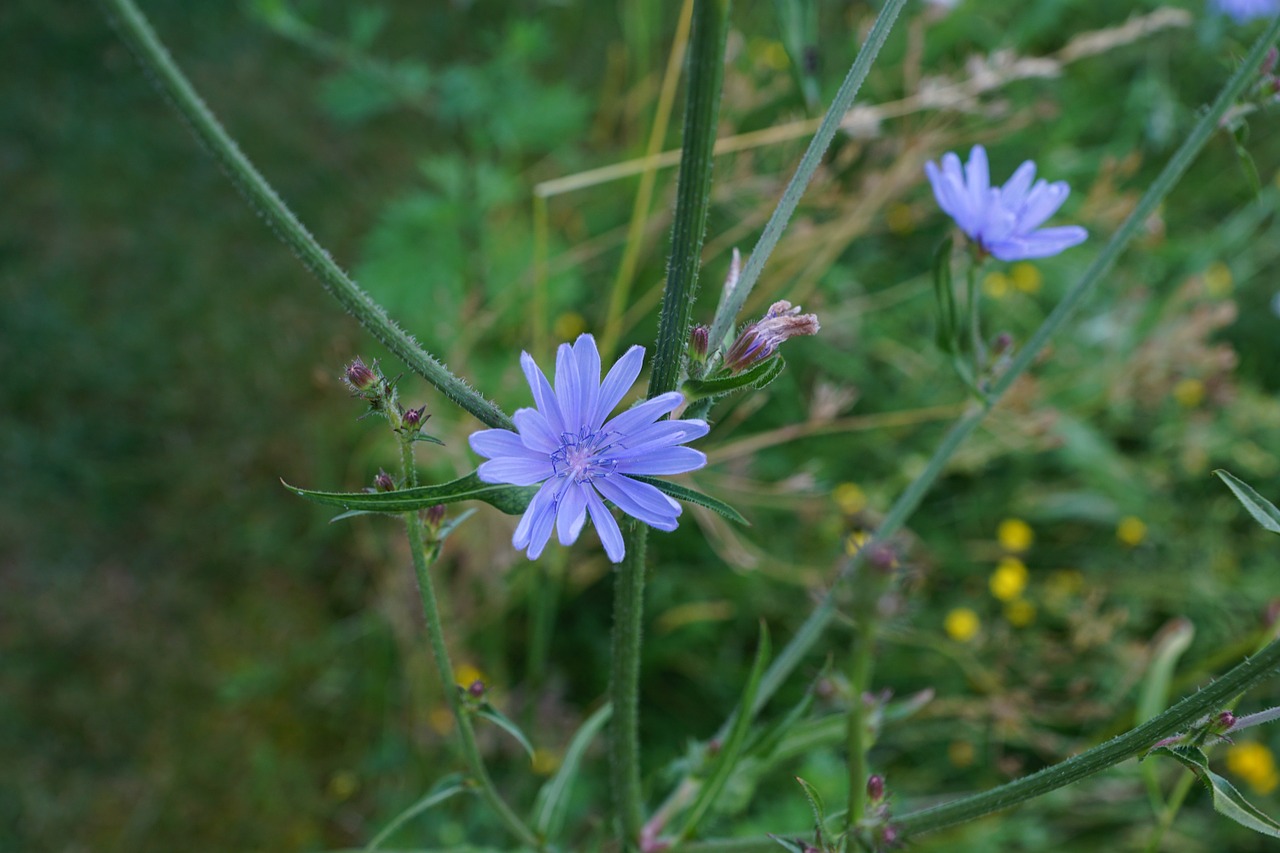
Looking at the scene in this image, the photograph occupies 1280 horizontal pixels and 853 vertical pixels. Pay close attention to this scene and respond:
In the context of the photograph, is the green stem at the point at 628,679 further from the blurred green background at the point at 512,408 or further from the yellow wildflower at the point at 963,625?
the yellow wildflower at the point at 963,625

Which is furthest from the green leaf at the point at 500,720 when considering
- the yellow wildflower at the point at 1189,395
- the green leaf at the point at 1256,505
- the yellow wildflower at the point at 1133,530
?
the yellow wildflower at the point at 1189,395

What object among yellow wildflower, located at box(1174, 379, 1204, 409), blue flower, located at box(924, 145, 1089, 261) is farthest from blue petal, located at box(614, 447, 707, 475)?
yellow wildflower, located at box(1174, 379, 1204, 409)

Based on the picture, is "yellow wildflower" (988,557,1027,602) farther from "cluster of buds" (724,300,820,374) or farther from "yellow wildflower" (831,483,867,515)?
"cluster of buds" (724,300,820,374)

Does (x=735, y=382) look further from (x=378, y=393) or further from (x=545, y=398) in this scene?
(x=378, y=393)

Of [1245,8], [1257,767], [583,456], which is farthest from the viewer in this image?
[1245,8]

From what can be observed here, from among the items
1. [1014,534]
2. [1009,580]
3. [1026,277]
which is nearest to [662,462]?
[1009,580]

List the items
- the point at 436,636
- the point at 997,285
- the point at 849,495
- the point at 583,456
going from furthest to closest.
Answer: the point at 997,285, the point at 849,495, the point at 436,636, the point at 583,456
